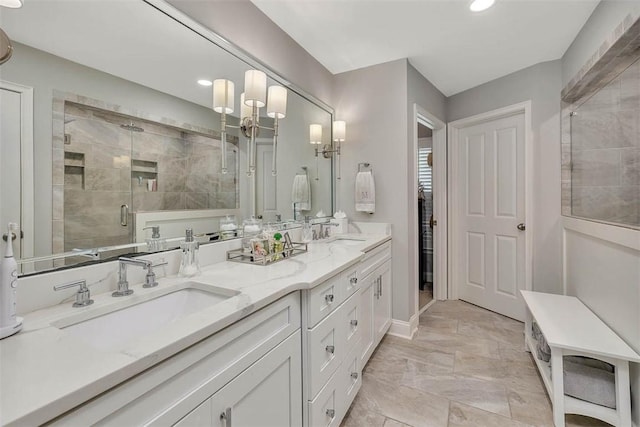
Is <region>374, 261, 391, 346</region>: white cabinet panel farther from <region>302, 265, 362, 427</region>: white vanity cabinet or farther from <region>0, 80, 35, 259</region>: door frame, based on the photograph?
<region>0, 80, 35, 259</region>: door frame

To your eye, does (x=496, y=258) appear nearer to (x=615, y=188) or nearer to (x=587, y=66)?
(x=615, y=188)

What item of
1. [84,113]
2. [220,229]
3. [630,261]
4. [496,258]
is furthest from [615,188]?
[84,113]

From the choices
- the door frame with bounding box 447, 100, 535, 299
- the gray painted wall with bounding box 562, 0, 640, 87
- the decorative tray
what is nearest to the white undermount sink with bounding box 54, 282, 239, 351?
the decorative tray

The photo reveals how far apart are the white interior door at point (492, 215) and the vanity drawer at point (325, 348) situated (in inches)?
87.7

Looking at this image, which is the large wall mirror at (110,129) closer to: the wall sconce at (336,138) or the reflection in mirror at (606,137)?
the wall sconce at (336,138)

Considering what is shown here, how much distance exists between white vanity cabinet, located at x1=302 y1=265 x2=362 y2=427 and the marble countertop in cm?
17

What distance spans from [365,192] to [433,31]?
1.29 m

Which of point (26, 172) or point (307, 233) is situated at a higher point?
point (26, 172)

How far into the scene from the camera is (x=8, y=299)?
28.2 inches

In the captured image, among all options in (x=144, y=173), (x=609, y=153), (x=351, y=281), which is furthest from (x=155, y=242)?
(x=609, y=153)

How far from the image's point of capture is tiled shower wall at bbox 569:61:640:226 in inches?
62.7

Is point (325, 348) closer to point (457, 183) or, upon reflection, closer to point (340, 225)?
point (340, 225)

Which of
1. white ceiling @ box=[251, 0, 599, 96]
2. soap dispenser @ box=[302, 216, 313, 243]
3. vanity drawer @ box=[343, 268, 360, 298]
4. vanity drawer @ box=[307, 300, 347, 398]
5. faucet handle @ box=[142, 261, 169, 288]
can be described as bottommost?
vanity drawer @ box=[307, 300, 347, 398]

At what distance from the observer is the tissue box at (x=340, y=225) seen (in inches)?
103
